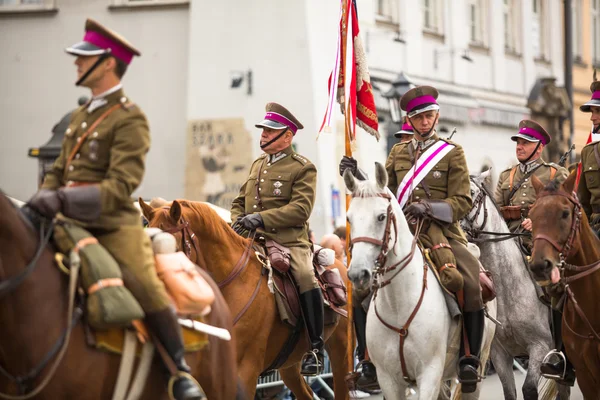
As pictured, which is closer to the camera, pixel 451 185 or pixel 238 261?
pixel 238 261

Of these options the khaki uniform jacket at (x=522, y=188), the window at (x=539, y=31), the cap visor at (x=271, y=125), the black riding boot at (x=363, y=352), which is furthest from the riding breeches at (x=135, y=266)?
the window at (x=539, y=31)

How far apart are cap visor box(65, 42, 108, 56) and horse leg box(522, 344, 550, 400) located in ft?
19.8

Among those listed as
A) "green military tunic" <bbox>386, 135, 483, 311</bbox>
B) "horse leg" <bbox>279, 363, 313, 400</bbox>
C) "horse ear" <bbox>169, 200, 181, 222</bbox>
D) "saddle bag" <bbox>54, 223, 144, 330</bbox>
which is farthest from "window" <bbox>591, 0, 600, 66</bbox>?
"saddle bag" <bbox>54, 223, 144, 330</bbox>

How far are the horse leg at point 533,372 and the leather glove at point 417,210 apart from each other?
233 centimetres

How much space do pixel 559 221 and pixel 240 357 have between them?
275cm

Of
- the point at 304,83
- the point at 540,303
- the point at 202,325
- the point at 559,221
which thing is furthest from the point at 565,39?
the point at 202,325

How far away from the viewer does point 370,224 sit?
8445mm

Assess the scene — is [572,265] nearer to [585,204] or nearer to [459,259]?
[459,259]

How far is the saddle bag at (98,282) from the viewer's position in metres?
6.09

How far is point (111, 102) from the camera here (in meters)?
6.43

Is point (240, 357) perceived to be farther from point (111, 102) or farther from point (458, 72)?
point (458, 72)

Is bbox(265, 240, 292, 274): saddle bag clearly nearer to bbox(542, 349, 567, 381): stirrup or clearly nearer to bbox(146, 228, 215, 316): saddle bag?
bbox(542, 349, 567, 381): stirrup

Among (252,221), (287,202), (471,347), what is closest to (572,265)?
(471,347)

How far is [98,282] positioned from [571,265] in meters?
4.35
